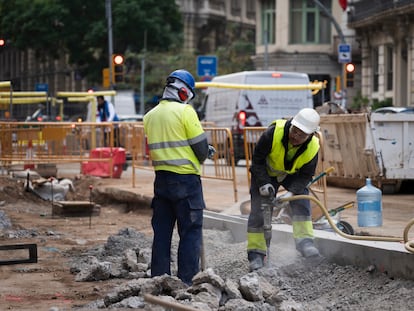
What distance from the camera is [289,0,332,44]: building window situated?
185 ft

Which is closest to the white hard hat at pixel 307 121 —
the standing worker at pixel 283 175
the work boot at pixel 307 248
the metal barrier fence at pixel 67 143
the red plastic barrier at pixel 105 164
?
the standing worker at pixel 283 175

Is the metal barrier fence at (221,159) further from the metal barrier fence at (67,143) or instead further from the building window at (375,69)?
the building window at (375,69)

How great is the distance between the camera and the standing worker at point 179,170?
9625 mm

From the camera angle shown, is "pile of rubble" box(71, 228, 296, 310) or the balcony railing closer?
"pile of rubble" box(71, 228, 296, 310)

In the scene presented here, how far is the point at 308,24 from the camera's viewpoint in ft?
187

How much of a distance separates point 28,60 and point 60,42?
21.2 metres

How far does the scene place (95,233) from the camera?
602 inches

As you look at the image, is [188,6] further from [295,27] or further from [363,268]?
[363,268]

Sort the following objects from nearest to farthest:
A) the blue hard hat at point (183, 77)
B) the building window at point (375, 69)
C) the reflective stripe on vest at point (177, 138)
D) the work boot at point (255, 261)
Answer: the reflective stripe on vest at point (177, 138)
the blue hard hat at point (183, 77)
the work boot at point (255, 261)
the building window at point (375, 69)

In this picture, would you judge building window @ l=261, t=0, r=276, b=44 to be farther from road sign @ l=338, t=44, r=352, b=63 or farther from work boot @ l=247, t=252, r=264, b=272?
work boot @ l=247, t=252, r=264, b=272

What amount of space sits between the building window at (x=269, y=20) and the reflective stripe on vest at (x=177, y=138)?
158 feet

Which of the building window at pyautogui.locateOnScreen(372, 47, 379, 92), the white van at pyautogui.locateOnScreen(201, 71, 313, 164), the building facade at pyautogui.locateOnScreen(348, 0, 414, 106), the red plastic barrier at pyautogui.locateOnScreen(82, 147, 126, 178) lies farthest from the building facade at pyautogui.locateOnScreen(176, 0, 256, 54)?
the red plastic barrier at pyautogui.locateOnScreen(82, 147, 126, 178)

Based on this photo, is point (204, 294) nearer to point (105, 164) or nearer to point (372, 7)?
point (105, 164)

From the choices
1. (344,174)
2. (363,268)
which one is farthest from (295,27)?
(363,268)
